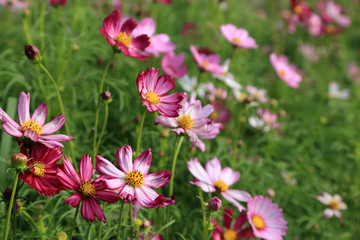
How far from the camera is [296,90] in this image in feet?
8.23

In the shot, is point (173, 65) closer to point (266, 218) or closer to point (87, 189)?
point (266, 218)

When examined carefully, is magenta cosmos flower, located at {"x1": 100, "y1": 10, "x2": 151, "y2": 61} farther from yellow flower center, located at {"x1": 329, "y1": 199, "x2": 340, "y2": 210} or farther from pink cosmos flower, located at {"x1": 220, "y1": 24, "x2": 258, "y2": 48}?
yellow flower center, located at {"x1": 329, "y1": 199, "x2": 340, "y2": 210}

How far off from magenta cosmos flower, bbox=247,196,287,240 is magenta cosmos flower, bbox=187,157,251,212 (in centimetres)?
4

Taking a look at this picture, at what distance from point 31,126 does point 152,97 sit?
29 centimetres

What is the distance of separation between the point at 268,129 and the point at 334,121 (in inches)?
31.1

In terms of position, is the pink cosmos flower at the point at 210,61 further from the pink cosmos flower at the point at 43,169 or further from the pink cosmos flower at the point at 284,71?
the pink cosmos flower at the point at 43,169

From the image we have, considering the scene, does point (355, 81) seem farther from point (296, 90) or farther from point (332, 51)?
point (296, 90)

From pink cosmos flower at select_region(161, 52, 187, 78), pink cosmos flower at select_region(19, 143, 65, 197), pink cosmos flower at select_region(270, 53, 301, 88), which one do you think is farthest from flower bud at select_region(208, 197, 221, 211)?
pink cosmos flower at select_region(270, 53, 301, 88)

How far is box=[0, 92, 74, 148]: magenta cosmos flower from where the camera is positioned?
2.40 feet

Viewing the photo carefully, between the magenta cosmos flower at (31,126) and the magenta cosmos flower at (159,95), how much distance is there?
21cm

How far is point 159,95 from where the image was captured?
0.90m

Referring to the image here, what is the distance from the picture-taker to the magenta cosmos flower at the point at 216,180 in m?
1.05

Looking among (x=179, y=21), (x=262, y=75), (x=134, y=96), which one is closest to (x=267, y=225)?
(x=134, y=96)

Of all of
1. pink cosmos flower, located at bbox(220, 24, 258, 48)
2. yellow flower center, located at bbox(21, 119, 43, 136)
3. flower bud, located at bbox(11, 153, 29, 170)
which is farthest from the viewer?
pink cosmos flower, located at bbox(220, 24, 258, 48)
